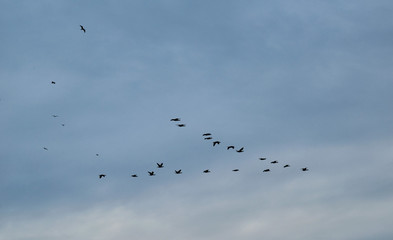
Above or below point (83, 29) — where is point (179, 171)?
below

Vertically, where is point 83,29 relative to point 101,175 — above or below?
above

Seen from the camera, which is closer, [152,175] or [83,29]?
[83,29]

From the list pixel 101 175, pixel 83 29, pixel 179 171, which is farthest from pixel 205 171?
pixel 83 29

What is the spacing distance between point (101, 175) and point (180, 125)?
17317 millimetres

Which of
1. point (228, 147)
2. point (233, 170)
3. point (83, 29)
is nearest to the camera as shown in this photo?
point (83, 29)

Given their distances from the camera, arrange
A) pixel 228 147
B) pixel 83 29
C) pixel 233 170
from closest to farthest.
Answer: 1. pixel 83 29
2. pixel 228 147
3. pixel 233 170

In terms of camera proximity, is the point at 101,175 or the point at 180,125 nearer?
the point at 180,125

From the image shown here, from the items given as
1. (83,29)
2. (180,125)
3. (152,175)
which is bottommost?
(152,175)

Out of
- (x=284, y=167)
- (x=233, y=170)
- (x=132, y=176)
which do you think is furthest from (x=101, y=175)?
(x=284, y=167)

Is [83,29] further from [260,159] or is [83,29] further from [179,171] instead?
[260,159]

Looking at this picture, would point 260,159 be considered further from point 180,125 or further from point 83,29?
point 83,29

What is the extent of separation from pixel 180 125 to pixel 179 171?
7.75 metres

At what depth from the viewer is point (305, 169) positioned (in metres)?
90.1

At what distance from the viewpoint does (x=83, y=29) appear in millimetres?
77812
